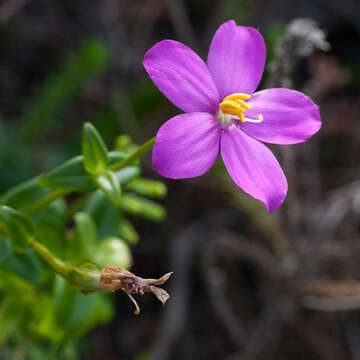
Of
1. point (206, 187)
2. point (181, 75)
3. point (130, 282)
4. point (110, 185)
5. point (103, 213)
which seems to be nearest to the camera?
point (130, 282)

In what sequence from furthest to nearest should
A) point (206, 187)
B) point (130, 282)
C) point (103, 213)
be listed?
point (206, 187) < point (103, 213) < point (130, 282)

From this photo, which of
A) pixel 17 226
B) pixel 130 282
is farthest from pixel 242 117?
pixel 17 226

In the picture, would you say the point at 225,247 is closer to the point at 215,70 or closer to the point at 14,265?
the point at 14,265

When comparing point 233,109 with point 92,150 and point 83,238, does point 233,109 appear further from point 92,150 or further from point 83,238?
point 83,238

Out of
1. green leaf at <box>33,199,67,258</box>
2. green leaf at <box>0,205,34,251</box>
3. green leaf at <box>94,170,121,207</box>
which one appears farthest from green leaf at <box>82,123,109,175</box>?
green leaf at <box>33,199,67,258</box>

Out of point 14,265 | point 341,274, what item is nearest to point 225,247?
point 341,274

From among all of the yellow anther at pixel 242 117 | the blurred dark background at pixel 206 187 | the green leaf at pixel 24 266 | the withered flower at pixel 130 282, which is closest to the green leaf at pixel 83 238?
the green leaf at pixel 24 266

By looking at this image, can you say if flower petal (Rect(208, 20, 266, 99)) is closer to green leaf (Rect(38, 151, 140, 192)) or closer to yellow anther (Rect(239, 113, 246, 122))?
yellow anther (Rect(239, 113, 246, 122))
